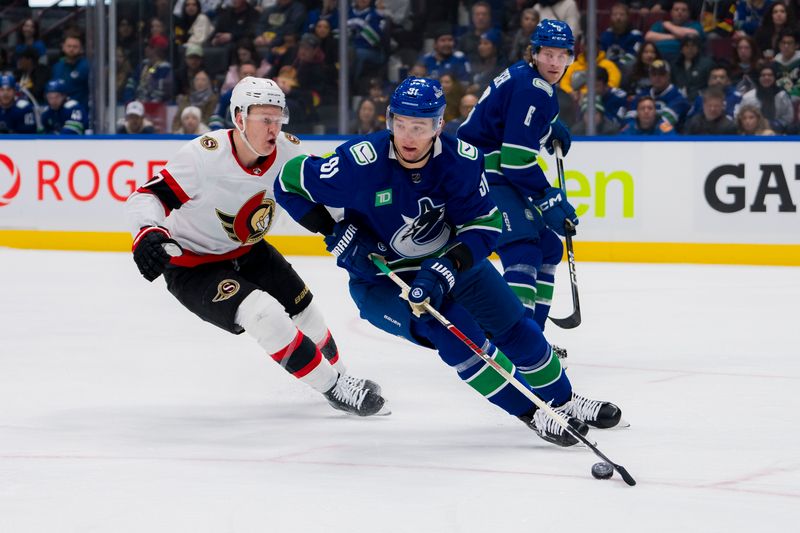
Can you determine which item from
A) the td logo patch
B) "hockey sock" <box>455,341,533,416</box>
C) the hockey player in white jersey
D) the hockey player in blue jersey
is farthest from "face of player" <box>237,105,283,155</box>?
"hockey sock" <box>455,341,533,416</box>

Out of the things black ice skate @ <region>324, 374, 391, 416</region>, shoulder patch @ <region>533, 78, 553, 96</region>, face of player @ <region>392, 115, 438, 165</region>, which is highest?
shoulder patch @ <region>533, 78, 553, 96</region>

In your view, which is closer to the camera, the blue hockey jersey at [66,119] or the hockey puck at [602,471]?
the hockey puck at [602,471]

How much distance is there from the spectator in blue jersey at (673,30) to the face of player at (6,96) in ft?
15.9

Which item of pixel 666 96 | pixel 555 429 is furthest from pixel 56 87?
pixel 555 429

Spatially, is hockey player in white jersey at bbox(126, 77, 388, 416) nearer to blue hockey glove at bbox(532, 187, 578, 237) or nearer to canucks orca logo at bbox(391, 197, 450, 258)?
canucks orca logo at bbox(391, 197, 450, 258)

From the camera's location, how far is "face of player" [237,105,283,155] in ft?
13.4

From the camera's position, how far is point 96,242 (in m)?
9.61

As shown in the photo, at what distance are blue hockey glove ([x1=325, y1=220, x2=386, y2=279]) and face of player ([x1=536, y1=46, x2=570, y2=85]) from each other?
142 cm

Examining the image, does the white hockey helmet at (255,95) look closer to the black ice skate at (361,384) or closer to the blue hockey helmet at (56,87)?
the black ice skate at (361,384)

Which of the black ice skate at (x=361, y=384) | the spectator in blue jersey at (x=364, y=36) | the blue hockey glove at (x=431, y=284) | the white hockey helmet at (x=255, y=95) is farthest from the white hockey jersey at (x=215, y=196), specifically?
the spectator in blue jersey at (x=364, y=36)

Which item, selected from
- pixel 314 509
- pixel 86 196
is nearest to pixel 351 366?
pixel 314 509

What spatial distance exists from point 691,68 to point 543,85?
4104mm

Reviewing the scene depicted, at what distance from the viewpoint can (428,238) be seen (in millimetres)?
3744

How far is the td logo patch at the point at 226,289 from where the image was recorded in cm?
404
